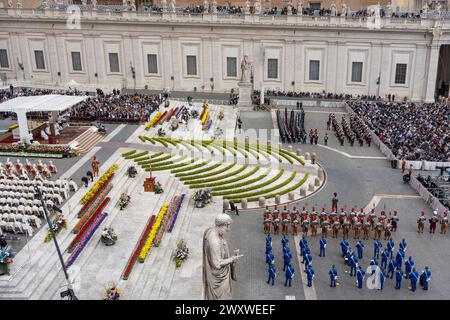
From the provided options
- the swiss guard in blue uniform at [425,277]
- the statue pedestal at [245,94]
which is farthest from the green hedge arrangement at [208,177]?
the statue pedestal at [245,94]

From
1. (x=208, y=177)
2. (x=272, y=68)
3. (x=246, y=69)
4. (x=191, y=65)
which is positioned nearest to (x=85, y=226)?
(x=208, y=177)

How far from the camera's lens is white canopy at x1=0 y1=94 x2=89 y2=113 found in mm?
47125

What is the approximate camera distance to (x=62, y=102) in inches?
1993

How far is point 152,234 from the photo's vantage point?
31.1 meters

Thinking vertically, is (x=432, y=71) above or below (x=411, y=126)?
above

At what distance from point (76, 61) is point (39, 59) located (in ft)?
19.8

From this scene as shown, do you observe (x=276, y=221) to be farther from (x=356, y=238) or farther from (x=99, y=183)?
(x=99, y=183)

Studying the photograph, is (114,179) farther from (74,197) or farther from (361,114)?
(361,114)

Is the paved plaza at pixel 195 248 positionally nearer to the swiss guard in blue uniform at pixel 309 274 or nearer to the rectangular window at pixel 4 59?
the swiss guard in blue uniform at pixel 309 274

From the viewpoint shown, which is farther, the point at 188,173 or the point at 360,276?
the point at 188,173

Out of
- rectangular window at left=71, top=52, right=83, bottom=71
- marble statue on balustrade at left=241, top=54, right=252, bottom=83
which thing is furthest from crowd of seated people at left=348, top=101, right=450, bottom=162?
rectangular window at left=71, top=52, right=83, bottom=71

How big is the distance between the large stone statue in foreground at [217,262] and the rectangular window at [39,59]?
72398 millimetres

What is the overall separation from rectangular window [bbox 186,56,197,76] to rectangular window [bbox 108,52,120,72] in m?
10.8

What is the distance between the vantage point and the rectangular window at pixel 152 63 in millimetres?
74438
